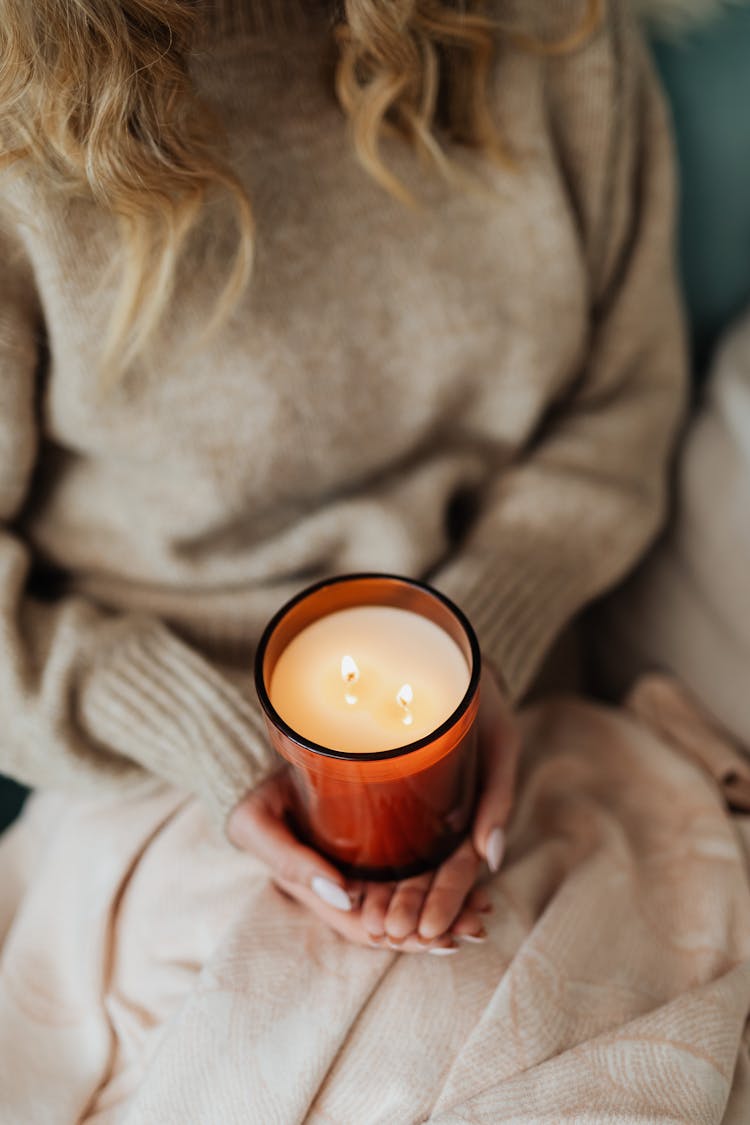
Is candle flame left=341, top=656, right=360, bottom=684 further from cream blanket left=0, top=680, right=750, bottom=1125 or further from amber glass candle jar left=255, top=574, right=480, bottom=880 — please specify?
cream blanket left=0, top=680, right=750, bottom=1125

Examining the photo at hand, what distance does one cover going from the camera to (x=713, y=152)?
0.87 meters

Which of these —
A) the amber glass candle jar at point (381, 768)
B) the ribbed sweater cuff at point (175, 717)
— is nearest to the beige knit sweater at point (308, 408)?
the ribbed sweater cuff at point (175, 717)

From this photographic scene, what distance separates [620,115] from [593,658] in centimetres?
55

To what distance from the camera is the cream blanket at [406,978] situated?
0.56 m

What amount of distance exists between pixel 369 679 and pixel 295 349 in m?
0.30

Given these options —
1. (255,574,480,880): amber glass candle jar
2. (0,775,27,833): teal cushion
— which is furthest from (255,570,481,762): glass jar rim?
(0,775,27,833): teal cushion

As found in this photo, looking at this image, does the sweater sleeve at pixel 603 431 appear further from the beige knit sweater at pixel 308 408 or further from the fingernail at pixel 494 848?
the fingernail at pixel 494 848

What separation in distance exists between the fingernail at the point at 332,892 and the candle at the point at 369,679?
0.38 ft

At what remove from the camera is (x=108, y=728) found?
717 millimetres

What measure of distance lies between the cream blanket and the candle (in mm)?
195

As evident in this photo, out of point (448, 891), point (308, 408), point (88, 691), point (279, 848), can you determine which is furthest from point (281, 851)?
point (308, 408)

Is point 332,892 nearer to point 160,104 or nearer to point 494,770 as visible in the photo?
point 494,770

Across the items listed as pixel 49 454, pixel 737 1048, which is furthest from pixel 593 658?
pixel 49 454

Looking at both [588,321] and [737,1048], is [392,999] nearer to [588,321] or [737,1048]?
[737,1048]
